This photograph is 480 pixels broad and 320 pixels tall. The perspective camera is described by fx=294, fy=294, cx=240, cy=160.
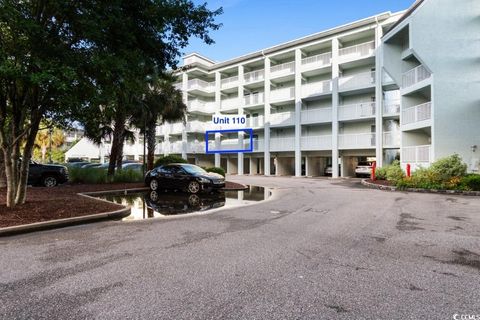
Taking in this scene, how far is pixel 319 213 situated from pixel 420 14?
17676 mm

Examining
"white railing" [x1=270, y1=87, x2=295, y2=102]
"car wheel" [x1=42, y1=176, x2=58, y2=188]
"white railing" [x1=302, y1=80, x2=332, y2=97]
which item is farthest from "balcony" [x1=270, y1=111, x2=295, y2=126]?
"car wheel" [x1=42, y1=176, x2=58, y2=188]

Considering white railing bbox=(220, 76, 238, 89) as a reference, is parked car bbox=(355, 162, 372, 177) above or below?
below

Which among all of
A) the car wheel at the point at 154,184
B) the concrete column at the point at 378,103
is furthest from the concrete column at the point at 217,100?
the car wheel at the point at 154,184

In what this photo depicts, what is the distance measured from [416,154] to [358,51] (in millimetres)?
12211

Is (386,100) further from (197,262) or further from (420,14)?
(197,262)

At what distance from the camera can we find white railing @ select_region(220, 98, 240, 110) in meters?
36.2

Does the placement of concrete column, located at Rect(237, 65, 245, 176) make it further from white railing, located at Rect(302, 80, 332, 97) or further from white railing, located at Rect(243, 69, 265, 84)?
white railing, located at Rect(302, 80, 332, 97)

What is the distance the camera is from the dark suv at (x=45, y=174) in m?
16.5

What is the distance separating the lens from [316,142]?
29750 mm

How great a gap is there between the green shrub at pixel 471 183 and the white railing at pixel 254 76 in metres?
23.8

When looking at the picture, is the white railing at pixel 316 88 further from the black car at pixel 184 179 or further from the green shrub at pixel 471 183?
the black car at pixel 184 179

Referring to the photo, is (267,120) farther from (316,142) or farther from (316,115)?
(316,142)

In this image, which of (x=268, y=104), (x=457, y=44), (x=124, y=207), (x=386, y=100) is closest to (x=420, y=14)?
(x=457, y=44)

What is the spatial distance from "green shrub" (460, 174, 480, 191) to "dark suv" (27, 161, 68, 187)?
21.7 metres
